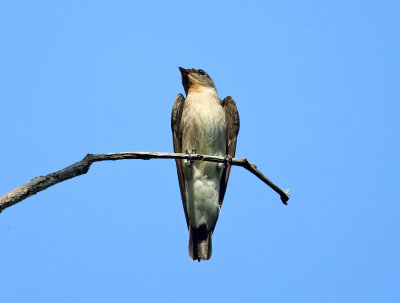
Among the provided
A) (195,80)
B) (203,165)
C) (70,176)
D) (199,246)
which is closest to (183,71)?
(195,80)

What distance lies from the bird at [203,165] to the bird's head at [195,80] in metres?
0.70

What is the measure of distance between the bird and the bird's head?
27.7 inches

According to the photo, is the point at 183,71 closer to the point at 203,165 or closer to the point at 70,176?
the point at 203,165

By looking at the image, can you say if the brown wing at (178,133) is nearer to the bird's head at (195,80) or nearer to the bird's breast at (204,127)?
the bird's breast at (204,127)

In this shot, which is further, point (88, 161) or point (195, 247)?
point (195, 247)

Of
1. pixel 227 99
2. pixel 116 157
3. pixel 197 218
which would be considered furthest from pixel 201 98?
pixel 116 157

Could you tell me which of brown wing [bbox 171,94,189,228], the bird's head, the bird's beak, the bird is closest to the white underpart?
the bird

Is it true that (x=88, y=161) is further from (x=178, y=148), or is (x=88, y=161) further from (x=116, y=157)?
(x=178, y=148)

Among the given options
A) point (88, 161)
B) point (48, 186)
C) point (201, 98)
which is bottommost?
point (48, 186)

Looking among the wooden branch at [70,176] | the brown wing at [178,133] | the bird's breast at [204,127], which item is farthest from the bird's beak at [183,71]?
the wooden branch at [70,176]

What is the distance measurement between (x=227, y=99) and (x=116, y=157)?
5.15 meters

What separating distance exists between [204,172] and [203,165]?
140 millimetres

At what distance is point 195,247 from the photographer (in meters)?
9.70

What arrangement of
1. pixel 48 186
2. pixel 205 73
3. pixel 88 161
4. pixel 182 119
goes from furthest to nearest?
pixel 205 73
pixel 182 119
pixel 88 161
pixel 48 186
